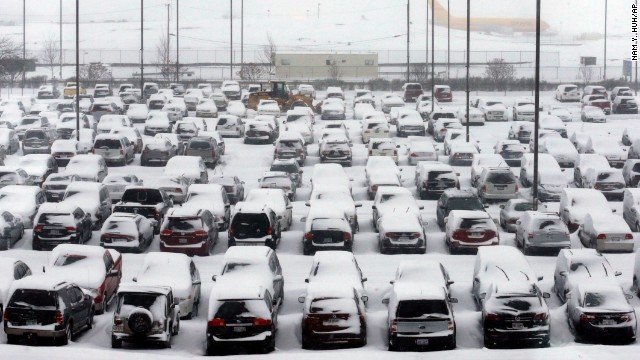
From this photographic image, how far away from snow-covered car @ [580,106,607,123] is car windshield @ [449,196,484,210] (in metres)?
36.3

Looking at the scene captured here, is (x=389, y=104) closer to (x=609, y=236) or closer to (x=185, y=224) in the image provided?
Answer: (x=609, y=236)

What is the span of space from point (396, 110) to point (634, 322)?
157 feet

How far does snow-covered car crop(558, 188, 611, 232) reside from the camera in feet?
121

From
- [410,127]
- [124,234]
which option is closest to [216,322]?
[124,234]

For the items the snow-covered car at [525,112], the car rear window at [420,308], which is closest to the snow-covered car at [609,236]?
the car rear window at [420,308]

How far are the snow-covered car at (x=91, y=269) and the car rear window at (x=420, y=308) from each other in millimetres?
7065

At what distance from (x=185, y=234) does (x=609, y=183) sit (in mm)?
18087

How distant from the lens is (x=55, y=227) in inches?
1331

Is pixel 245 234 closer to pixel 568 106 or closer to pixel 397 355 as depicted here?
pixel 397 355

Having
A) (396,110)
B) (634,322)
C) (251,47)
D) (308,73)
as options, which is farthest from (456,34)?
(634,322)

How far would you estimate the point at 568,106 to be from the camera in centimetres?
8425

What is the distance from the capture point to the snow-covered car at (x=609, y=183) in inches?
1732

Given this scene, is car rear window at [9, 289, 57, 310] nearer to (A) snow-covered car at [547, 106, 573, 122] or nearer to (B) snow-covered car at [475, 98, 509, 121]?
(B) snow-covered car at [475, 98, 509, 121]

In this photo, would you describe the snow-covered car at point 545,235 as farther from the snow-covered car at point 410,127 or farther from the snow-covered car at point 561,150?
the snow-covered car at point 410,127
